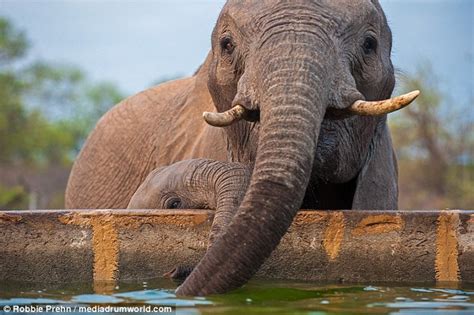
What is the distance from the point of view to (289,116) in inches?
218

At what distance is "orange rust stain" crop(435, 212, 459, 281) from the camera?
619 cm

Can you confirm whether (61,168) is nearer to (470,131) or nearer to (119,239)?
(470,131)

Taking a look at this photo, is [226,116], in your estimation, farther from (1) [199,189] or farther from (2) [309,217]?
(1) [199,189]

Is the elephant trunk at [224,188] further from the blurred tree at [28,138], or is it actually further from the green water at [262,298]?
the blurred tree at [28,138]

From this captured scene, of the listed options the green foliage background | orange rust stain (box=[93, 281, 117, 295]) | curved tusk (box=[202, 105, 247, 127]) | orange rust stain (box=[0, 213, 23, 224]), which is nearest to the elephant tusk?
curved tusk (box=[202, 105, 247, 127])

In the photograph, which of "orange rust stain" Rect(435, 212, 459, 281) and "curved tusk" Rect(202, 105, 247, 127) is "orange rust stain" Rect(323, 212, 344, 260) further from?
"curved tusk" Rect(202, 105, 247, 127)

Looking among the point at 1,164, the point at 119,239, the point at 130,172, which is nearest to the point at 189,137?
the point at 130,172

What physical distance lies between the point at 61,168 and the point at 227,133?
35977 mm

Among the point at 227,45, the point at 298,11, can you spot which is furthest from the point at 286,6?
the point at 227,45

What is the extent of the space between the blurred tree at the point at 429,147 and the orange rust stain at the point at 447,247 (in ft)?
85.1

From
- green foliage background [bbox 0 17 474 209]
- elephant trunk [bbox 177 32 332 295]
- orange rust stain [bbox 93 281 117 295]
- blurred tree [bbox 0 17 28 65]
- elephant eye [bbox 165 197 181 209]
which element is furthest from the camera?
blurred tree [bbox 0 17 28 65]

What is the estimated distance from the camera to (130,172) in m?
9.81

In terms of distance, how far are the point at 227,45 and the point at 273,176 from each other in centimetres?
159

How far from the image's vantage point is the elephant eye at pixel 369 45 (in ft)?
21.7
